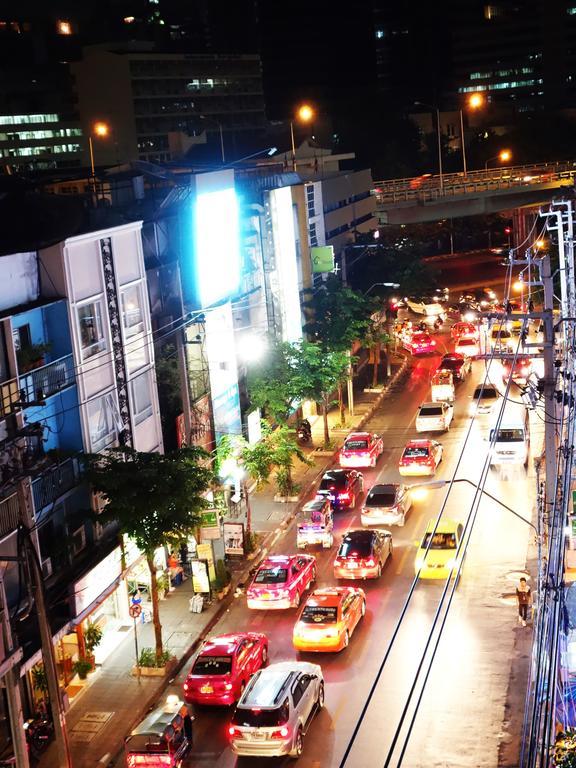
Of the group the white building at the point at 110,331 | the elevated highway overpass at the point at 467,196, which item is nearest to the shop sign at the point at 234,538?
the white building at the point at 110,331

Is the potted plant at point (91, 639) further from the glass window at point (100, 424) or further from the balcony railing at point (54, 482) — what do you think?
the glass window at point (100, 424)

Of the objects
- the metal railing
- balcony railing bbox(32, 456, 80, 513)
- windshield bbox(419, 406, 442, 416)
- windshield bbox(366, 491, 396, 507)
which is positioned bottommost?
windshield bbox(419, 406, 442, 416)

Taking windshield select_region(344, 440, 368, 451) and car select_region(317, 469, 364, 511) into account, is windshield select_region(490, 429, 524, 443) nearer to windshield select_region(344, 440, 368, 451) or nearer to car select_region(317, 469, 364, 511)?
windshield select_region(344, 440, 368, 451)

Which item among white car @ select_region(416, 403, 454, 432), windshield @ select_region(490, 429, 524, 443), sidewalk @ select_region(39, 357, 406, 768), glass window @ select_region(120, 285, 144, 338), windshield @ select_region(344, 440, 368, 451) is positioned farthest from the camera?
white car @ select_region(416, 403, 454, 432)

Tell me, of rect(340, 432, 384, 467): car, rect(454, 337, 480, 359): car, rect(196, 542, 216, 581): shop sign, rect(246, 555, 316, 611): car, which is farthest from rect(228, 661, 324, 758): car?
rect(454, 337, 480, 359): car

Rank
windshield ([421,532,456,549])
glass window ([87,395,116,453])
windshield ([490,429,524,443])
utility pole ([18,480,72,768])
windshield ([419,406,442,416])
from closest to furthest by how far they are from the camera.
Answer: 1. utility pole ([18,480,72,768])
2. glass window ([87,395,116,453])
3. windshield ([421,532,456,549])
4. windshield ([490,429,524,443])
5. windshield ([419,406,442,416])

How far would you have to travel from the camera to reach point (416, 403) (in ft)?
215

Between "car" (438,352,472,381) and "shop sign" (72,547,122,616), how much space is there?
3813 cm

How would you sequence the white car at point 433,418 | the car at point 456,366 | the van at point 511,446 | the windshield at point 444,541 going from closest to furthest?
the windshield at point 444,541
the van at point 511,446
the white car at point 433,418
the car at point 456,366

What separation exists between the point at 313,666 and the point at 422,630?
5.95 m

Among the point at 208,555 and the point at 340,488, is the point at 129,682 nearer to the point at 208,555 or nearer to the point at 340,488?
the point at 208,555

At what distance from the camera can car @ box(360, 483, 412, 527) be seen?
42.8m

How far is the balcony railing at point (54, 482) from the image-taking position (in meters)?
29.7

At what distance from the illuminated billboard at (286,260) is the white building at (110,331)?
19742 mm
